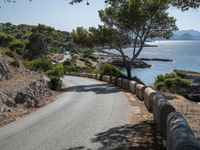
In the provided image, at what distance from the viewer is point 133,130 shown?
1574 centimetres

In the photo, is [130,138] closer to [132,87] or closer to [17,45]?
[132,87]

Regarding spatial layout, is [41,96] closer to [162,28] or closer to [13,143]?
[13,143]

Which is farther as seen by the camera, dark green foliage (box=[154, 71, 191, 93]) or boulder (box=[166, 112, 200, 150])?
dark green foliage (box=[154, 71, 191, 93])

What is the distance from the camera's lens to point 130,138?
1420cm

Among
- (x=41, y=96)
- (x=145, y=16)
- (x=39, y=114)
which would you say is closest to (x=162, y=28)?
(x=145, y=16)

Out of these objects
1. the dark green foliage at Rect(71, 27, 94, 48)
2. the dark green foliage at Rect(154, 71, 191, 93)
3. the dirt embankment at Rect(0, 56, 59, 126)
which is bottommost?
the dark green foliage at Rect(154, 71, 191, 93)

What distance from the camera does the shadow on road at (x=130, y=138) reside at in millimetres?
12797

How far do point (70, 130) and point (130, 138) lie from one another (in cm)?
292

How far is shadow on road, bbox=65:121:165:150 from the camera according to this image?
1280 centimetres

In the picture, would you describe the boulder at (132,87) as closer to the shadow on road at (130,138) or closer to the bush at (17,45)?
the shadow on road at (130,138)

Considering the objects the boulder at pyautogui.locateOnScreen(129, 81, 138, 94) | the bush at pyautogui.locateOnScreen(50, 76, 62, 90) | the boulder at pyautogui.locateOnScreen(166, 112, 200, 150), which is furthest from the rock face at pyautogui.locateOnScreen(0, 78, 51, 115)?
the boulder at pyautogui.locateOnScreen(166, 112, 200, 150)

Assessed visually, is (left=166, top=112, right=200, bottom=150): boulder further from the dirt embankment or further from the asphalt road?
the dirt embankment

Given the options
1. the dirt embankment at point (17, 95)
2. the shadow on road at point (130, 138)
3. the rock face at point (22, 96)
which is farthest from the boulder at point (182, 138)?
the rock face at point (22, 96)

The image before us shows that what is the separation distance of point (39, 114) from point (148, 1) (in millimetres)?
26256
